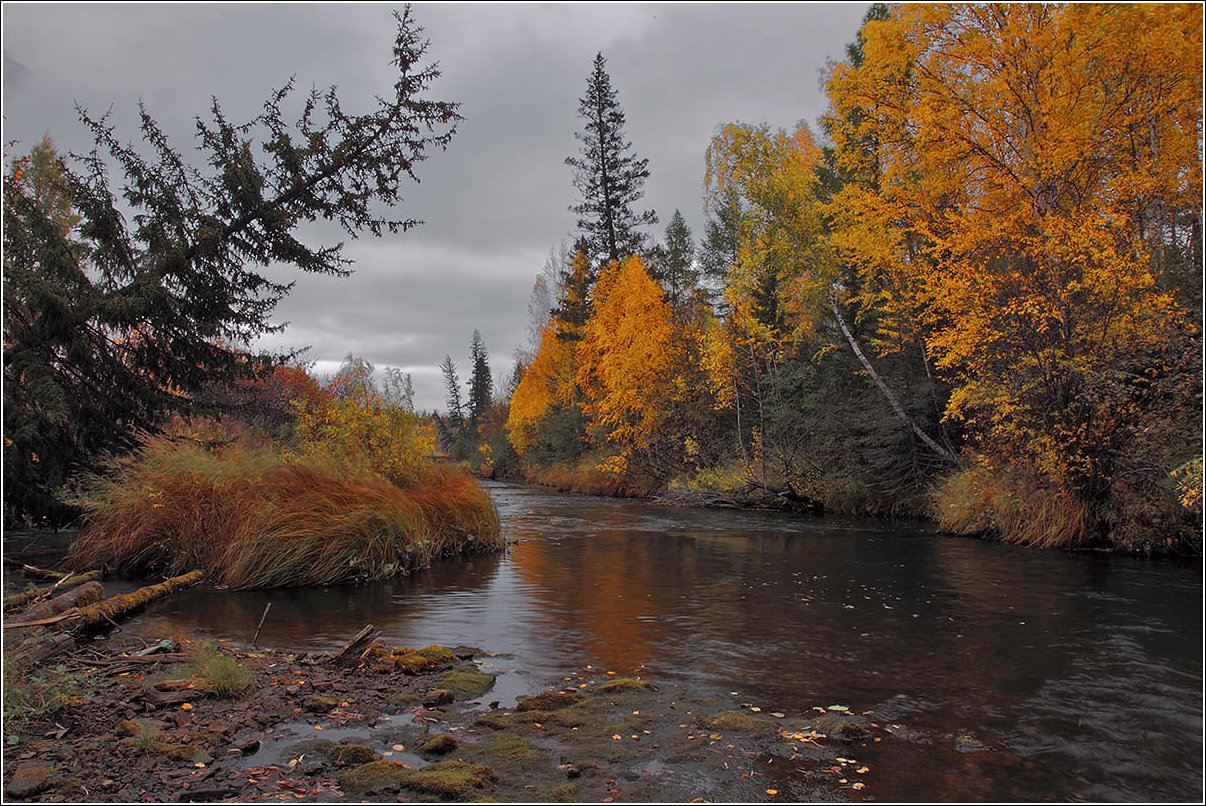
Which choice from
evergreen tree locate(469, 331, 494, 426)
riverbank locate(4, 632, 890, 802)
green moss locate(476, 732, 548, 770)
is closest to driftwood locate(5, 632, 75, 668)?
riverbank locate(4, 632, 890, 802)

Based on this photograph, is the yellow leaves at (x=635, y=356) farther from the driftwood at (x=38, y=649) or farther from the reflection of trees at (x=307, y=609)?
the driftwood at (x=38, y=649)

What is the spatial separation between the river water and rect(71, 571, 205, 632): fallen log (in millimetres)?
265

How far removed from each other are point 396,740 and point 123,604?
5470 mm

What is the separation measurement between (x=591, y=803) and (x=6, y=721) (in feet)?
11.5

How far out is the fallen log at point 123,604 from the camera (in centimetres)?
745

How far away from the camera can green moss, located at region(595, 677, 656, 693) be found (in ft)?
20.4

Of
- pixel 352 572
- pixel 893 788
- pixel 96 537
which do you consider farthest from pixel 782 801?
pixel 96 537

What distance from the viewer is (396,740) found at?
493 cm

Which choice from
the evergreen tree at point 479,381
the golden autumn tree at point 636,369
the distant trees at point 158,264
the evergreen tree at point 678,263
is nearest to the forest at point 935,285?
the distant trees at point 158,264

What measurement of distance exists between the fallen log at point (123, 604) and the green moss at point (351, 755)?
4312 millimetres

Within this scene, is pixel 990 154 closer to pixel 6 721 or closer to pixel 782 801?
pixel 782 801

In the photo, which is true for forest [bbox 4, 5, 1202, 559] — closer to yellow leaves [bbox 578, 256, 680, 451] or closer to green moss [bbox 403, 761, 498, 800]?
green moss [bbox 403, 761, 498, 800]

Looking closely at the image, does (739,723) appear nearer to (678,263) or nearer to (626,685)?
(626,685)

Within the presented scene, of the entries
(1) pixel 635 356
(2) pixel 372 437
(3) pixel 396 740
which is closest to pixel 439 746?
(3) pixel 396 740
